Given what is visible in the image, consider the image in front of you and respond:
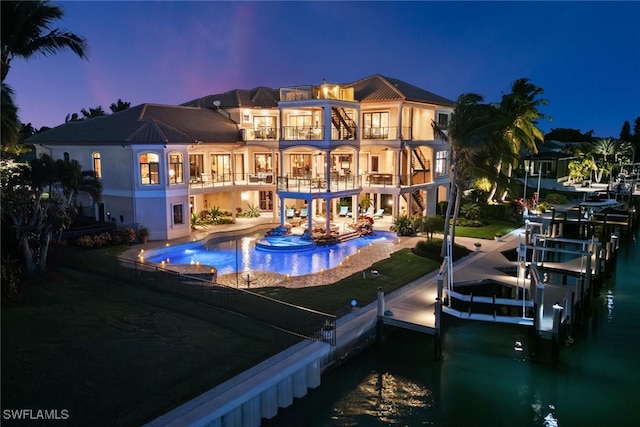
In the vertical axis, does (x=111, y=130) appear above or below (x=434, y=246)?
above

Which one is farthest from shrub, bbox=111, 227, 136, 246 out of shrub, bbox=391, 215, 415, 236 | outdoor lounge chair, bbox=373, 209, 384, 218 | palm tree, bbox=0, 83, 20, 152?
outdoor lounge chair, bbox=373, 209, 384, 218

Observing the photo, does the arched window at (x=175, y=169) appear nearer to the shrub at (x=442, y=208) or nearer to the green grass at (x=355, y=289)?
the green grass at (x=355, y=289)

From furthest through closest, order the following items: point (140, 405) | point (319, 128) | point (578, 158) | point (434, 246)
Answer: point (578, 158), point (319, 128), point (434, 246), point (140, 405)

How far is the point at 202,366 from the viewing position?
13.6 metres

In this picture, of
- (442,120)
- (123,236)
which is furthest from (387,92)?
(123,236)

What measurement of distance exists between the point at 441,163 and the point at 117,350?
114 ft

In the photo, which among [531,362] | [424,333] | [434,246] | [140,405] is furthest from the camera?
[434,246]

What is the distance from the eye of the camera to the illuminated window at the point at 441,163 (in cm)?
4284

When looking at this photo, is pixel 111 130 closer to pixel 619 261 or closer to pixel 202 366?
pixel 202 366

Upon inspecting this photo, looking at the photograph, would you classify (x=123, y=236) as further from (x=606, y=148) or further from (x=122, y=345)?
(x=606, y=148)

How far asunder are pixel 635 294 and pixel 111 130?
31.8m

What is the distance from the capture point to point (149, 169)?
102ft

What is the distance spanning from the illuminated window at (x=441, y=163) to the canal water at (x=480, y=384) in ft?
80.3

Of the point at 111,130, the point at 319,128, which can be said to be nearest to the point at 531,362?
the point at 319,128
